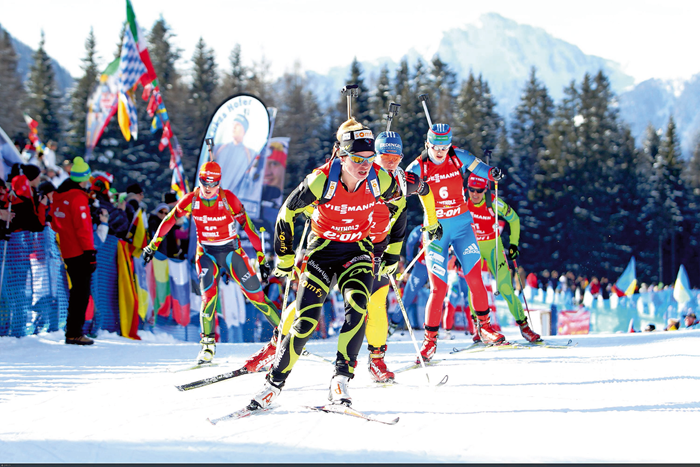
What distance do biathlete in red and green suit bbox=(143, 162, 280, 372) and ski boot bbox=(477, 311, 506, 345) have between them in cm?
225

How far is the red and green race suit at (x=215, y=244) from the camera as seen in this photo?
7.39m

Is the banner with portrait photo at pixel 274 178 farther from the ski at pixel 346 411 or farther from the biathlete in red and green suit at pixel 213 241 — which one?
the ski at pixel 346 411

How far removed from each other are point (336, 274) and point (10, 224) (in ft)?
19.4

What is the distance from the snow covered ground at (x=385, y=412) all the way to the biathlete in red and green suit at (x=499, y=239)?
647 millimetres

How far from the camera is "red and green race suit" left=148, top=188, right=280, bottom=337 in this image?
24.2ft

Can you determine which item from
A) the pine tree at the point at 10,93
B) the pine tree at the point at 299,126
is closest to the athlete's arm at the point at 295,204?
the pine tree at the point at 299,126

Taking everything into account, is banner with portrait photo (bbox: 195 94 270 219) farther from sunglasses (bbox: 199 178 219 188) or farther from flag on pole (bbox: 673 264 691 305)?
flag on pole (bbox: 673 264 691 305)

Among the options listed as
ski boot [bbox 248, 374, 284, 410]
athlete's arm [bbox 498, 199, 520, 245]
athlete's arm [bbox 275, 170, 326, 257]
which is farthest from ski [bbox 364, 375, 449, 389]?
athlete's arm [bbox 498, 199, 520, 245]

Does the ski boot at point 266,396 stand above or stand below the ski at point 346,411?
above

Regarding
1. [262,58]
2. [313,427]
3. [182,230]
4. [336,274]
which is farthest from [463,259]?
[262,58]

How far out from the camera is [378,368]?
229 inches

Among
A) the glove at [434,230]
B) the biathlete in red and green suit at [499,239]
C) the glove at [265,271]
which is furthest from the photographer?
the biathlete in red and green suit at [499,239]

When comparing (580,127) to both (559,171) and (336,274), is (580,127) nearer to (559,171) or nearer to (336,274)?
(559,171)

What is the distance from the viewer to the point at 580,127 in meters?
48.2
